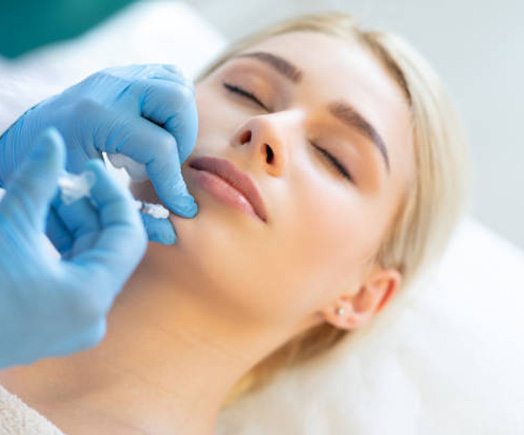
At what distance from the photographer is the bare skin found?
3.59 ft

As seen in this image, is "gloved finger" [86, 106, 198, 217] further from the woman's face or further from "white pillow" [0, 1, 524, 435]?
"white pillow" [0, 1, 524, 435]

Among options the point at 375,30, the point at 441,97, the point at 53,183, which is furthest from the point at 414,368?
the point at 53,183

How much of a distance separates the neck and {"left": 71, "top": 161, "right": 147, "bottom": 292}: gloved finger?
32 cm

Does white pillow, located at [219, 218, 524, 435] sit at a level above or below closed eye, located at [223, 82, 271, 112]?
below

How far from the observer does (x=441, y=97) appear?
139 cm

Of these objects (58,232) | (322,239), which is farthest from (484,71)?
(58,232)

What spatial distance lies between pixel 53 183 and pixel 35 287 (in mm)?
114

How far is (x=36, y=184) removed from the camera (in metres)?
0.78

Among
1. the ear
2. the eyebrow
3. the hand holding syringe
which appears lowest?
the ear

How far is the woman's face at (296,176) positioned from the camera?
109cm

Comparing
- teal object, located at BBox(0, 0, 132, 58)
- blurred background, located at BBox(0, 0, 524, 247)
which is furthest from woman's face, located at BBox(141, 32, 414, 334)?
teal object, located at BBox(0, 0, 132, 58)

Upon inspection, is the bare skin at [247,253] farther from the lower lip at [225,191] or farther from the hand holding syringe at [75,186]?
the hand holding syringe at [75,186]

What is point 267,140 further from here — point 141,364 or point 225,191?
point 141,364

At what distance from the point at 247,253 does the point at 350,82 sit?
1.17ft
